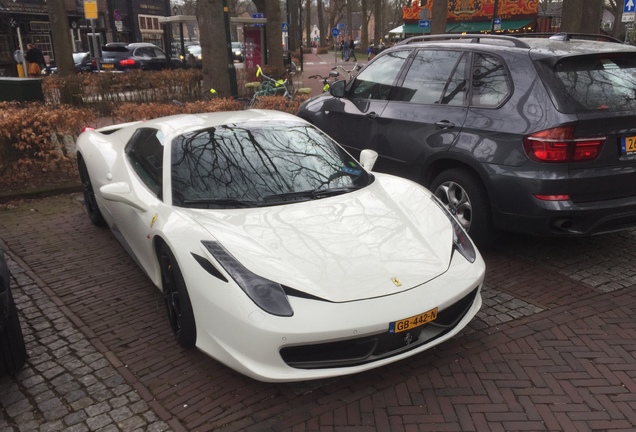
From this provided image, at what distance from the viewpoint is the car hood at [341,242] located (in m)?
2.91

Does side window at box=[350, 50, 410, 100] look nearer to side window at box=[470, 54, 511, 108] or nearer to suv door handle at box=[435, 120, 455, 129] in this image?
suv door handle at box=[435, 120, 455, 129]

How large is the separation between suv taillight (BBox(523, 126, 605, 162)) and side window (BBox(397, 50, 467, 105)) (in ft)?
3.18

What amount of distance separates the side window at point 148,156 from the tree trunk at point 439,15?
11.9m

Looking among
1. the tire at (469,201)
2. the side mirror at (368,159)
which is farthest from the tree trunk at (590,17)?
the side mirror at (368,159)

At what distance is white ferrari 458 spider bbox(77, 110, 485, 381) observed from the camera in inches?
109

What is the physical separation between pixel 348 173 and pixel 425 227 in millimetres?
842

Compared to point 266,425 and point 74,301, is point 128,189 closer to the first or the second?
point 74,301

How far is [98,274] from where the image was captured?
4.65m

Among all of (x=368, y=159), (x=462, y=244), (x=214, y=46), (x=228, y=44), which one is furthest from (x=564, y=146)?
(x=228, y=44)

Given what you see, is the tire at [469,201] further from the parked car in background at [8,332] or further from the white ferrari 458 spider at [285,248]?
the parked car in background at [8,332]

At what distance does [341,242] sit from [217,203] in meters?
0.91

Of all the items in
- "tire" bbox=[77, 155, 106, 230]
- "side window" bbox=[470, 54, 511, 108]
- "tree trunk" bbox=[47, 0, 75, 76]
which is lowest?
"tire" bbox=[77, 155, 106, 230]

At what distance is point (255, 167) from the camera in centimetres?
384

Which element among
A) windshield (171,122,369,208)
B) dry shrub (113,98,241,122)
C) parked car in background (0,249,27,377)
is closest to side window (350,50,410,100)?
windshield (171,122,369,208)
